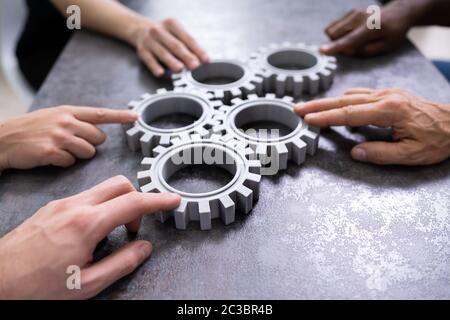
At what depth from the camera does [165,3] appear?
104 inches

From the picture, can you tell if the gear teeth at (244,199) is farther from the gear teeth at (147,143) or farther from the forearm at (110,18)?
the forearm at (110,18)

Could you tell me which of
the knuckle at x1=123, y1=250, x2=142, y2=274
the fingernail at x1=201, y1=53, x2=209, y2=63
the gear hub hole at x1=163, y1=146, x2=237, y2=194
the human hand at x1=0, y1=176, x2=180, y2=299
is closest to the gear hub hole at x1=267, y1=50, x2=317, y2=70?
the fingernail at x1=201, y1=53, x2=209, y2=63

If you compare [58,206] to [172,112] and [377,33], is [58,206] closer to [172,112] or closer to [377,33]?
[172,112]

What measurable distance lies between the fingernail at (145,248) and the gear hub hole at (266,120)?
2.03 feet

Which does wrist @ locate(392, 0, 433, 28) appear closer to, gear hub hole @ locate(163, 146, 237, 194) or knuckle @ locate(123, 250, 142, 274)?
gear hub hole @ locate(163, 146, 237, 194)

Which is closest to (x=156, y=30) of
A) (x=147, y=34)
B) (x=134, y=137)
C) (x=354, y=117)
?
(x=147, y=34)

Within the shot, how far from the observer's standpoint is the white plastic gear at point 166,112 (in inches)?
60.8

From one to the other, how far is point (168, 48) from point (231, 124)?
0.65 m

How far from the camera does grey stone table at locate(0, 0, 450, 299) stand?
1.11 metres

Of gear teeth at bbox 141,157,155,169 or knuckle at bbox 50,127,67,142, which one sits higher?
knuckle at bbox 50,127,67,142

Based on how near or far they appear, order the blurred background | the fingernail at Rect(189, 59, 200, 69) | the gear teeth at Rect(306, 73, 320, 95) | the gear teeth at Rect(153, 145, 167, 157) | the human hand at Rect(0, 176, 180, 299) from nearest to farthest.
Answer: the human hand at Rect(0, 176, 180, 299), the gear teeth at Rect(153, 145, 167, 157), the gear teeth at Rect(306, 73, 320, 95), the fingernail at Rect(189, 59, 200, 69), the blurred background

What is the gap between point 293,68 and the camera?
2.08m

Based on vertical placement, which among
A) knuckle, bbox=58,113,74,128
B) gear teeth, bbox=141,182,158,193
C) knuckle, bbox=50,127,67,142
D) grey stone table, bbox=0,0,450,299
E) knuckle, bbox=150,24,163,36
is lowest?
grey stone table, bbox=0,0,450,299

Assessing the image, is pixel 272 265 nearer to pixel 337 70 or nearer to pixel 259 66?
pixel 259 66
